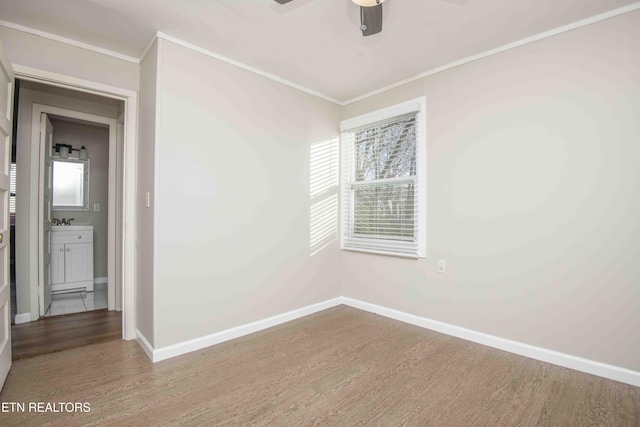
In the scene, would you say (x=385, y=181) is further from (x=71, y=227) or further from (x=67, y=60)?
(x=71, y=227)

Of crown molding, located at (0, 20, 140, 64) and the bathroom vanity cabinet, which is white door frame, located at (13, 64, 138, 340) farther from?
the bathroom vanity cabinet

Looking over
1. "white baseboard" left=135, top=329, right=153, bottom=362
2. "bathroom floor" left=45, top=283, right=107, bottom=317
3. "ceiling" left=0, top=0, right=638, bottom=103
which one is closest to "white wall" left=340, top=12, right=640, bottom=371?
"ceiling" left=0, top=0, right=638, bottom=103

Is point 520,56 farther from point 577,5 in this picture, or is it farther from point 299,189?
point 299,189

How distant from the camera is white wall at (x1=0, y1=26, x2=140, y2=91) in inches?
88.6

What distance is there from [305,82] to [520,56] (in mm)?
1923

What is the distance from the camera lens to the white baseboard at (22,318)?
311 centimetres

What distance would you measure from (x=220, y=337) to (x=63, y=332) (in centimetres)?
154

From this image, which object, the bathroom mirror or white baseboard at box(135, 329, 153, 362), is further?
the bathroom mirror

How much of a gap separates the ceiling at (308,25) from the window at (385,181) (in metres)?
0.63

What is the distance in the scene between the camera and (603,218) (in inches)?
83.3

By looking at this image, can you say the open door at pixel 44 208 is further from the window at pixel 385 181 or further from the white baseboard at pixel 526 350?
the white baseboard at pixel 526 350

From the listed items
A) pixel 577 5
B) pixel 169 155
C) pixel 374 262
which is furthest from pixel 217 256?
pixel 577 5

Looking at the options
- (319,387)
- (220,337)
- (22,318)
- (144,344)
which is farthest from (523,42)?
(22,318)

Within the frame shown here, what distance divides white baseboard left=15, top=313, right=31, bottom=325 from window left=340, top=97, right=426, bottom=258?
11.1 ft
